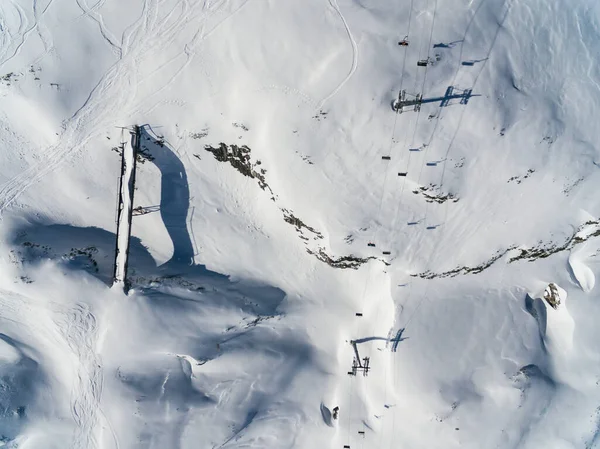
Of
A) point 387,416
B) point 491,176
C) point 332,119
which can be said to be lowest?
point 387,416

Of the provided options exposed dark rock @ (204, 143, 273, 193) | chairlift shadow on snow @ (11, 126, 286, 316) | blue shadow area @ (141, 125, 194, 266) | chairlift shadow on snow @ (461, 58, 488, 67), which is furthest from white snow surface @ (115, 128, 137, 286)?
chairlift shadow on snow @ (461, 58, 488, 67)

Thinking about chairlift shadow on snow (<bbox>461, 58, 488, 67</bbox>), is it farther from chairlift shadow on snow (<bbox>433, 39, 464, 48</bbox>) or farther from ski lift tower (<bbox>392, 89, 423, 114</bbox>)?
ski lift tower (<bbox>392, 89, 423, 114</bbox>)

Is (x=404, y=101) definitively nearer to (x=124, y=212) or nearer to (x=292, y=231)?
(x=292, y=231)

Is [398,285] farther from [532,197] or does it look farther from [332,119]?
[332,119]

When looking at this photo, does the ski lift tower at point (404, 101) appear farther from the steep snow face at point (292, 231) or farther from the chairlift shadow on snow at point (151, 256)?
the chairlift shadow on snow at point (151, 256)

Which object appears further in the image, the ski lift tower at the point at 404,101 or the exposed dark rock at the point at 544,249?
the exposed dark rock at the point at 544,249

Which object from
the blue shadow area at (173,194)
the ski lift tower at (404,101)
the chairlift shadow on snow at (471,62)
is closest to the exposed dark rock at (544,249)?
the ski lift tower at (404,101)

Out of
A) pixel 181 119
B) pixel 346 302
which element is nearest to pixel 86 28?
pixel 181 119

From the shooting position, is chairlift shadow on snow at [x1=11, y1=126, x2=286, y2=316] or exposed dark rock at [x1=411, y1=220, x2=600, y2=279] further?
chairlift shadow on snow at [x1=11, y1=126, x2=286, y2=316]

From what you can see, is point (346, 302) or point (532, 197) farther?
point (346, 302)
